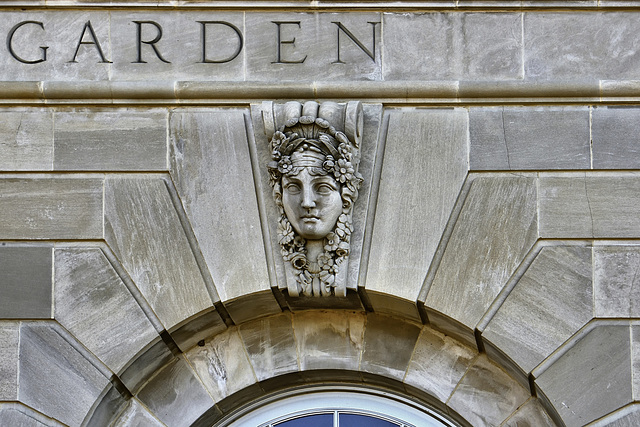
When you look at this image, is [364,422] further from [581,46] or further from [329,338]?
[581,46]

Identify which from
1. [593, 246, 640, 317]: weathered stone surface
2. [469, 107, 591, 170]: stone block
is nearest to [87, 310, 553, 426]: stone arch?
[593, 246, 640, 317]: weathered stone surface

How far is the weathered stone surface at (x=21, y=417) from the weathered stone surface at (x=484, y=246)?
303 centimetres

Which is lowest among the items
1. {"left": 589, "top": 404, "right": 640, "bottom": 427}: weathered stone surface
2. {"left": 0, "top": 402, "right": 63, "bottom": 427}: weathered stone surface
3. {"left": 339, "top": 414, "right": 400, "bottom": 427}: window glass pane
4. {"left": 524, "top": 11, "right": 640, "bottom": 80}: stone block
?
{"left": 589, "top": 404, "right": 640, "bottom": 427}: weathered stone surface

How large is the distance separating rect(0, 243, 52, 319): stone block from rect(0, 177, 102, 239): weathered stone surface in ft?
0.42

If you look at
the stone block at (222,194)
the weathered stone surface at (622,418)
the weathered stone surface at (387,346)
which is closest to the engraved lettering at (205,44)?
the stone block at (222,194)

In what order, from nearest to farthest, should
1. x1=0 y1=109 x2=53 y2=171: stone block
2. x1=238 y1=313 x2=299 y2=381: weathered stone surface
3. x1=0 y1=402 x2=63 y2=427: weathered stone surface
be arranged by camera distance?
x1=0 y1=402 x2=63 y2=427: weathered stone surface < x1=0 y1=109 x2=53 y2=171: stone block < x1=238 y1=313 x2=299 y2=381: weathered stone surface

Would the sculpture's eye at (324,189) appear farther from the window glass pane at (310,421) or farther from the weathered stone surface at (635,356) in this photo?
the weathered stone surface at (635,356)

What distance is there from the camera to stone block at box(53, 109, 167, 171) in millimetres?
9305

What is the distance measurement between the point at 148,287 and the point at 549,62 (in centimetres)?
361

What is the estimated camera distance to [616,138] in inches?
361

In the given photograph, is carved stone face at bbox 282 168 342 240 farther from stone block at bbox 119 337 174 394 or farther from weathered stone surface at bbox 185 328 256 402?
stone block at bbox 119 337 174 394

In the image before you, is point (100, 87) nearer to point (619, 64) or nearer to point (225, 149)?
point (225, 149)

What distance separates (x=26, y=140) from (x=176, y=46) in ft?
4.61

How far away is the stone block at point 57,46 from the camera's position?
945cm
